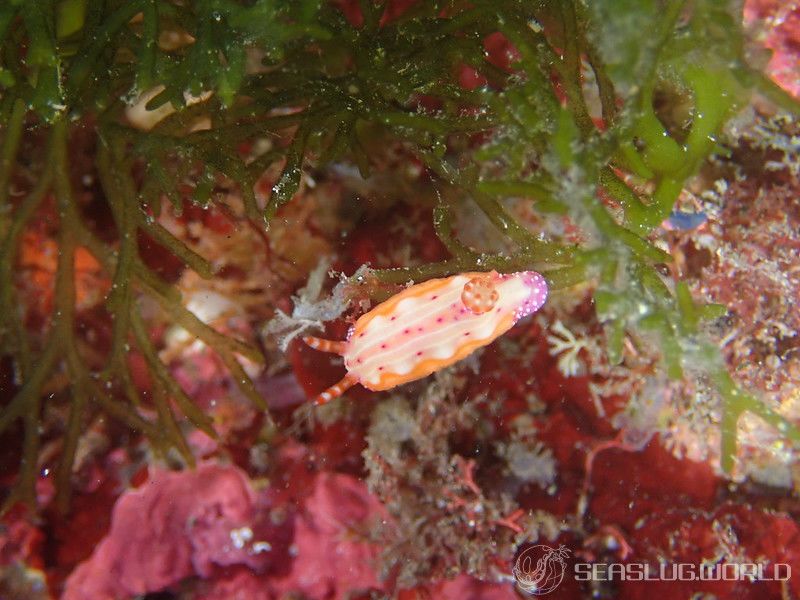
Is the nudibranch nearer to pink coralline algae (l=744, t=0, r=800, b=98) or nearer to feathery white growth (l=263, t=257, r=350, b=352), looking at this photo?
feathery white growth (l=263, t=257, r=350, b=352)

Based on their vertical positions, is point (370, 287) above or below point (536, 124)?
below

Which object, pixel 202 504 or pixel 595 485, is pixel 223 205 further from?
pixel 595 485

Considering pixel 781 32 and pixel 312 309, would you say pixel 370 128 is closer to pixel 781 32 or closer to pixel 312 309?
pixel 312 309

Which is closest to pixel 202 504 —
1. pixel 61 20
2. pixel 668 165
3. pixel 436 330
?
pixel 436 330

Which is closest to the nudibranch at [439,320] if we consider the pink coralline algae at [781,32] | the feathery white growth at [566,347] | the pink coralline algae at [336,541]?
the feathery white growth at [566,347]

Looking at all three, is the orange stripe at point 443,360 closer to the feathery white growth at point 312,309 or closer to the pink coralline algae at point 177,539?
the feathery white growth at point 312,309
